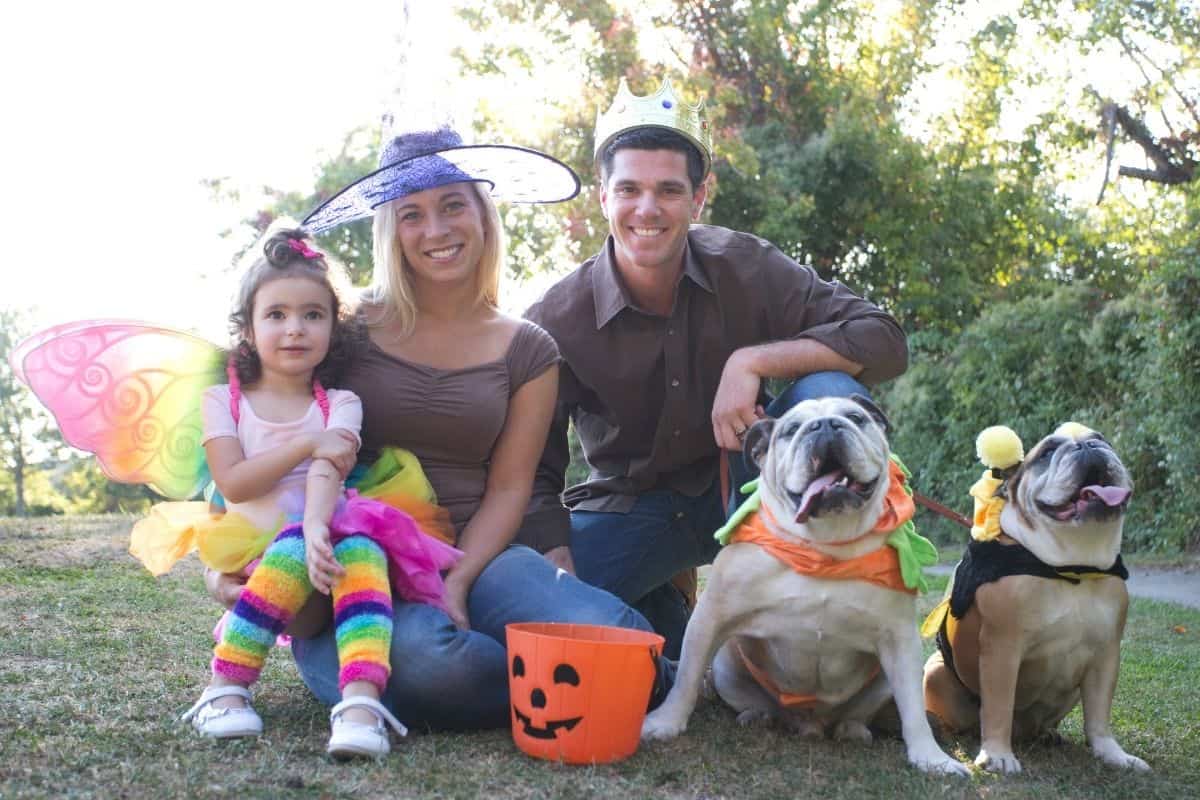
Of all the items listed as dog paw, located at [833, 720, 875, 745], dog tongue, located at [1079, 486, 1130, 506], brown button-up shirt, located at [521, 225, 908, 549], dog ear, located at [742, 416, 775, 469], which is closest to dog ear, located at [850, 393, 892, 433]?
dog ear, located at [742, 416, 775, 469]

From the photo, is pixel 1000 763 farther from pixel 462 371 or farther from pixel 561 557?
pixel 462 371

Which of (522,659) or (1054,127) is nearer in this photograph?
(522,659)

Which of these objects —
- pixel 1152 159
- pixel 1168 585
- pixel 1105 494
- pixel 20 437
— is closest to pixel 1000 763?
pixel 1105 494

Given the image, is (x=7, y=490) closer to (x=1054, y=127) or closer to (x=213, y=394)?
(x=1054, y=127)

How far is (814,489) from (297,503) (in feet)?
4.45

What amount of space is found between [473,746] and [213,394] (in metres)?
1.20

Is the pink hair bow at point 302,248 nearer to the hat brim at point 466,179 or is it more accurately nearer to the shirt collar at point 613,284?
the hat brim at point 466,179

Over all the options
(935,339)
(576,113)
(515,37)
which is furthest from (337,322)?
(515,37)

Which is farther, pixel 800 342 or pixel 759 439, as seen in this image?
pixel 800 342

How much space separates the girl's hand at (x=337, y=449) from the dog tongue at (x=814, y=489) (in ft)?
3.83

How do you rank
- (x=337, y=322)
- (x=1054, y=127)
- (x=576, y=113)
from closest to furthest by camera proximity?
(x=337, y=322) → (x=576, y=113) → (x=1054, y=127)

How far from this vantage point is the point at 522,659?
2668mm

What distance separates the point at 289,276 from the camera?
10.4ft

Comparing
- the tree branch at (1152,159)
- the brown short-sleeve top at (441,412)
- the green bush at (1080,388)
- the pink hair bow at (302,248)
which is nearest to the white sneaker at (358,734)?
the brown short-sleeve top at (441,412)
